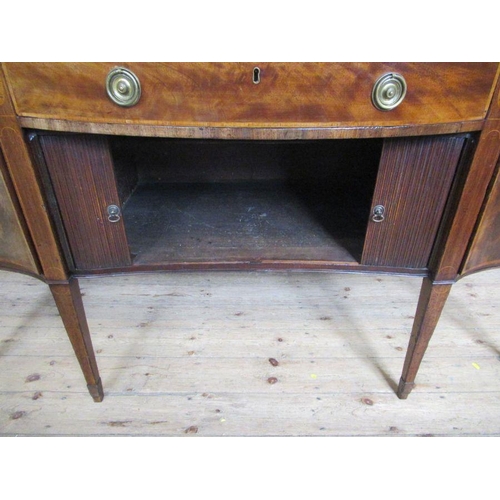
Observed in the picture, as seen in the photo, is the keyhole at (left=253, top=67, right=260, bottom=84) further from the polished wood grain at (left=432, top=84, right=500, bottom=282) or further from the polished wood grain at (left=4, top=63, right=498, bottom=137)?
the polished wood grain at (left=432, top=84, right=500, bottom=282)

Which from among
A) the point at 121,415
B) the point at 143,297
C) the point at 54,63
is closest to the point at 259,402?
the point at 121,415

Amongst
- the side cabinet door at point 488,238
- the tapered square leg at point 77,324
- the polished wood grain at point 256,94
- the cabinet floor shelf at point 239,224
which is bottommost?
the tapered square leg at point 77,324

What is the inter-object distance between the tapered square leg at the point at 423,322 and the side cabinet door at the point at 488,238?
0.20 ft

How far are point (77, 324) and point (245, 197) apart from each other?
47cm

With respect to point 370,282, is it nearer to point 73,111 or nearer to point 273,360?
point 273,360

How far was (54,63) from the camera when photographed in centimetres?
51

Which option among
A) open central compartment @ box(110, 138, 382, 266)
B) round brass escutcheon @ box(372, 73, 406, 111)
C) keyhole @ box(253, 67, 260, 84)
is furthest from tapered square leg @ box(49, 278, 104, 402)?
round brass escutcheon @ box(372, 73, 406, 111)

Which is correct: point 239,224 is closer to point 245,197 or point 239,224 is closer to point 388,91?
point 245,197

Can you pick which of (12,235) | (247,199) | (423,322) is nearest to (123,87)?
(12,235)

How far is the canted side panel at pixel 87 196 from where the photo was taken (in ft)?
1.97

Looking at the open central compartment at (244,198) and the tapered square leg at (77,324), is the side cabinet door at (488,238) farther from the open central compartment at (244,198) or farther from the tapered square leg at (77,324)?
the tapered square leg at (77,324)

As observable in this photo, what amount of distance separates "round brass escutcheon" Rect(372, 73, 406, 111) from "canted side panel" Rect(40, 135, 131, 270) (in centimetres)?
41

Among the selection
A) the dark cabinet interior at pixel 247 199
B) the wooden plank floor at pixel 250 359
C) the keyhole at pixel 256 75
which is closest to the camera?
the keyhole at pixel 256 75

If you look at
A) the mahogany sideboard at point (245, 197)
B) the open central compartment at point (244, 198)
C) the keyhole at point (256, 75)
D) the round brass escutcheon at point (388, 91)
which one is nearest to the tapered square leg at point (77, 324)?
the mahogany sideboard at point (245, 197)
